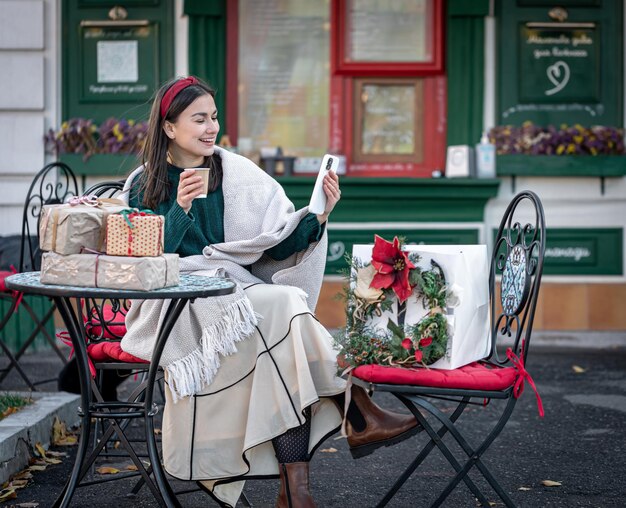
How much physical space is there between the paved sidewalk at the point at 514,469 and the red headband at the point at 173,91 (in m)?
1.55

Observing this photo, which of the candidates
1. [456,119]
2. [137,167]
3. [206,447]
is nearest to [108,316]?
[137,167]

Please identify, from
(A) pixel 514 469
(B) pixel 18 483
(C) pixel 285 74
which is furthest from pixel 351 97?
(B) pixel 18 483

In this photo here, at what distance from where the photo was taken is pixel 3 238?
6496 mm

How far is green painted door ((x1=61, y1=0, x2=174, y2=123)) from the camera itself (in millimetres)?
7762

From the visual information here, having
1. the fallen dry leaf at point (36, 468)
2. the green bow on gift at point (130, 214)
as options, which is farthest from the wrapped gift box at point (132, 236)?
the fallen dry leaf at point (36, 468)

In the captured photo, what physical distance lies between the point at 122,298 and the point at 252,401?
27.4 inches

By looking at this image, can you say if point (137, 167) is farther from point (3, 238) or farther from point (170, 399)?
point (3, 238)

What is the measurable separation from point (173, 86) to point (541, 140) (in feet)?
14.5

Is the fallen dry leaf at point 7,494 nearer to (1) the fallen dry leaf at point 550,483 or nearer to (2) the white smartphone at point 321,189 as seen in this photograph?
(2) the white smartphone at point 321,189

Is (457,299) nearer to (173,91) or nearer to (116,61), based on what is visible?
(173,91)

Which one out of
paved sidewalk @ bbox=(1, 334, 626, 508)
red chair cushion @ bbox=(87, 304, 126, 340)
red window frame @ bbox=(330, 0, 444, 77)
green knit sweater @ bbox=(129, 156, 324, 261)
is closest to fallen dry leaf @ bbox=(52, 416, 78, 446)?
paved sidewalk @ bbox=(1, 334, 626, 508)

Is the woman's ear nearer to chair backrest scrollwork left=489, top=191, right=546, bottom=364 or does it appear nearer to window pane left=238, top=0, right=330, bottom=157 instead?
chair backrest scrollwork left=489, top=191, right=546, bottom=364

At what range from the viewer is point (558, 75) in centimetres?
783

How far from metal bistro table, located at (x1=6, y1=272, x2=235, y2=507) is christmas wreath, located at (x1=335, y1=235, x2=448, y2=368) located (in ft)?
1.48
